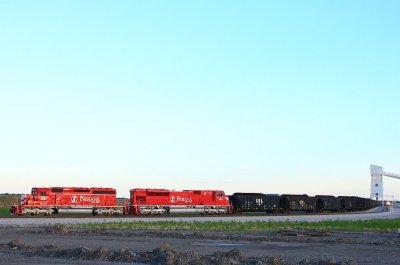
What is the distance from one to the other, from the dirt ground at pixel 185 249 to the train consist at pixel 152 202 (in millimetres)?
34872

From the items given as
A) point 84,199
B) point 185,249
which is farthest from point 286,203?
point 185,249

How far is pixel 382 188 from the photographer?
185 metres

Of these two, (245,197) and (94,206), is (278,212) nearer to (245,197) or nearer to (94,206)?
(245,197)

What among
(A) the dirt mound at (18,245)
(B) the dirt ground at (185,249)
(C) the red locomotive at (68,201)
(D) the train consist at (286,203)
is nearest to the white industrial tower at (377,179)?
(D) the train consist at (286,203)

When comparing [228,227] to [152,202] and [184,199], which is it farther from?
[184,199]

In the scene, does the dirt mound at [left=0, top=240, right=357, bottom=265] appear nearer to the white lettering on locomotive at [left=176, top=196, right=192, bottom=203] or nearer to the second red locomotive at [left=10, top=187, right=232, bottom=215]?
the second red locomotive at [left=10, top=187, right=232, bottom=215]

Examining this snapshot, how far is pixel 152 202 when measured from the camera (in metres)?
85.1

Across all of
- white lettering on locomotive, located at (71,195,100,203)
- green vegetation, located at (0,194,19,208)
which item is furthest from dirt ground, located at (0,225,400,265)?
green vegetation, located at (0,194,19,208)

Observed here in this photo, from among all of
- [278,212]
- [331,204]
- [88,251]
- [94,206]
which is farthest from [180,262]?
[331,204]

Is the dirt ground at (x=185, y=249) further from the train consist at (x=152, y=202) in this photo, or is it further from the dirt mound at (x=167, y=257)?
the train consist at (x=152, y=202)

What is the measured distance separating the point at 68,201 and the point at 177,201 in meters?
16.8

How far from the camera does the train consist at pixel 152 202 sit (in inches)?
3024

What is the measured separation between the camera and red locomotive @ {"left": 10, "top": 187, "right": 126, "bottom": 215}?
75875mm

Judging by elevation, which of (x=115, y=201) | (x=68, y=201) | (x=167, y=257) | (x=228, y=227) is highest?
(x=68, y=201)
